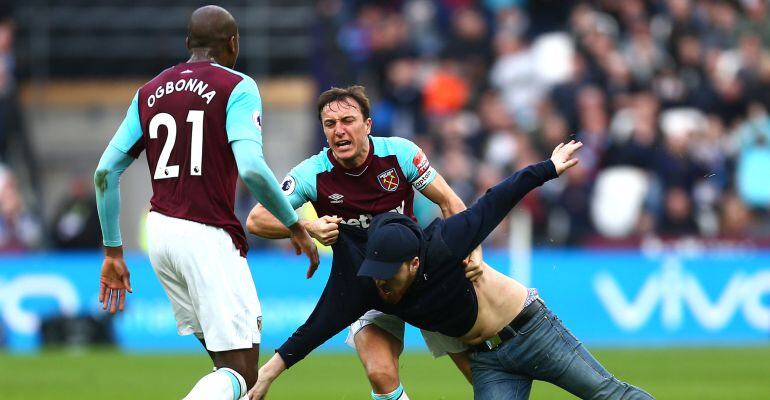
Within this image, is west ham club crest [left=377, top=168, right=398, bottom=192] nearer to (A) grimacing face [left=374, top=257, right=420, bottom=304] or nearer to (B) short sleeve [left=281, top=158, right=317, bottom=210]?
(B) short sleeve [left=281, top=158, right=317, bottom=210]

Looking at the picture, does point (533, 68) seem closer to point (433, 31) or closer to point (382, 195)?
point (433, 31)

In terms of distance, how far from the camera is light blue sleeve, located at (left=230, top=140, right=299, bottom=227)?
6.72m

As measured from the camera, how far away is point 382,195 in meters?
7.85

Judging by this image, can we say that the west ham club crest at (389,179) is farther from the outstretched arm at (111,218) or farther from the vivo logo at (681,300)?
the vivo logo at (681,300)

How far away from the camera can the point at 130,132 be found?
7.18 metres

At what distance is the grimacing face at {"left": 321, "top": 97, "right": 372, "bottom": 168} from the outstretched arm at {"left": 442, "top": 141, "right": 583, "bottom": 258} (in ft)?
2.83

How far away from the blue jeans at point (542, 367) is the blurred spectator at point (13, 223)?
1216cm

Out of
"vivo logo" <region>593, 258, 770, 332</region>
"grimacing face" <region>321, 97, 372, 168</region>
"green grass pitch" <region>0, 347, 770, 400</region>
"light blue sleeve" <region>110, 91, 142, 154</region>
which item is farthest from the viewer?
"vivo logo" <region>593, 258, 770, 332</region>

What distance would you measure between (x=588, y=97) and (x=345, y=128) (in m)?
11.6

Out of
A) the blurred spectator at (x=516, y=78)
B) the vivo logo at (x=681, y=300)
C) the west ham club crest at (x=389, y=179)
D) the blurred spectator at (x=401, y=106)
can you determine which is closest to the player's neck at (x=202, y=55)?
the west ham club crest at (x=389, y=179)

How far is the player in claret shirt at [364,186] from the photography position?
7.68 meters

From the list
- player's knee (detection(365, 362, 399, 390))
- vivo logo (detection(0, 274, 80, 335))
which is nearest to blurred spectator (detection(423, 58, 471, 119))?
vivo logo (detection(0, 274, 80, 335))

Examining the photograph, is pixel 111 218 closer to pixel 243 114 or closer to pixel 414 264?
pixel 243 114

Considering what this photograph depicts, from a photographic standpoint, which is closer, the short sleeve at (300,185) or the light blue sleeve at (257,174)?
the light blue sleeve at (257,174)
